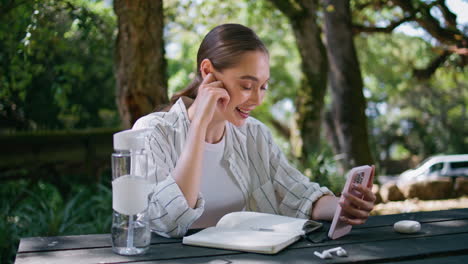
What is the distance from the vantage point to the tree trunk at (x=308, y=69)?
805 centimetres

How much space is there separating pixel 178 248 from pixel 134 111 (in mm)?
2547

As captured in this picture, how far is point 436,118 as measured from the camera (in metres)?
21.8

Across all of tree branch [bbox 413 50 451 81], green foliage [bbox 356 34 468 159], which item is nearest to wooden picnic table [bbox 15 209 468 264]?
tree branch [bbox 413 50 451 81]

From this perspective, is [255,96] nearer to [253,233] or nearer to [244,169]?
→ [244,169]

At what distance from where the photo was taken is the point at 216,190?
7.94 ft

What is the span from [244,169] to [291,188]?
0.26m

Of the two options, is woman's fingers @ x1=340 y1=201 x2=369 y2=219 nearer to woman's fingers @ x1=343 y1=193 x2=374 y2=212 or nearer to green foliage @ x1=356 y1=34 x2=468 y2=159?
woman's fingers @ x1=343 y1=193 x2=374 y2=212

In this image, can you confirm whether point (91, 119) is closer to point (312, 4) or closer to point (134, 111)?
point (312, 4)

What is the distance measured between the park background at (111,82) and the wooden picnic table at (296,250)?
2438mm

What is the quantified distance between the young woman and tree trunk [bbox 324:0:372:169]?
4707 mm

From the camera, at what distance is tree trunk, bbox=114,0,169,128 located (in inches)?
158

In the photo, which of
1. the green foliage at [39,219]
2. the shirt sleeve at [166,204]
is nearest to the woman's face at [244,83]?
the shirt sleeve at [166,204]

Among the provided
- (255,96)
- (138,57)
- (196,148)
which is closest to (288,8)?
(138,57)

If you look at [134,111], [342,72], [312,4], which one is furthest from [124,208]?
[312,4]
